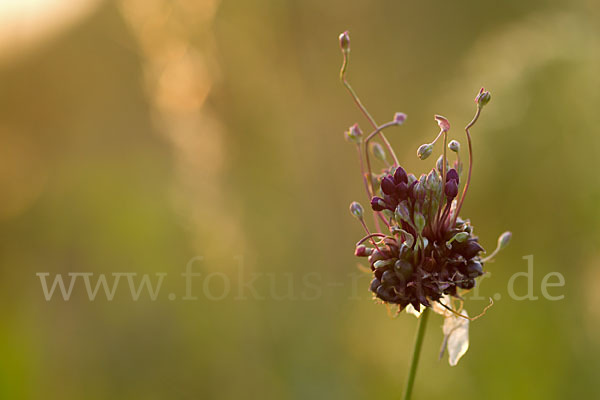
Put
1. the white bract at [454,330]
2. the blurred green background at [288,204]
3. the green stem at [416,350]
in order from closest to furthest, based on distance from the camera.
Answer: the green stem at [416,350], the white bract at [454,330], the blurred green background at [288,204]

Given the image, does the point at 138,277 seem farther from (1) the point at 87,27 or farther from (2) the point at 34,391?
(1) the point at 87,27

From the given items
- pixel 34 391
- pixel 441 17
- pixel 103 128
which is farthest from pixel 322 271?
pixel 103 128

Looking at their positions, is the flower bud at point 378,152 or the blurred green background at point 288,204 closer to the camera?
the flower bud at point 378,152

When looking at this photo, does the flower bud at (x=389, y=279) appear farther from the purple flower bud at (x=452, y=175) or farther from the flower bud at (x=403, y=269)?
the purple flower bud at (x=452, y=175)

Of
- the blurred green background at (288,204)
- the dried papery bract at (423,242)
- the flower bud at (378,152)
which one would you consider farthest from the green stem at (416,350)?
the blurred green background at (288,204)

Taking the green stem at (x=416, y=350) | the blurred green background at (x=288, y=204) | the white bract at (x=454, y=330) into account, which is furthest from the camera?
the blurred green background at (x=288, y=204)

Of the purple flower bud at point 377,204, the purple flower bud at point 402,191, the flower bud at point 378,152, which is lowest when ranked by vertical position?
the purple flower bud at point 377,204
